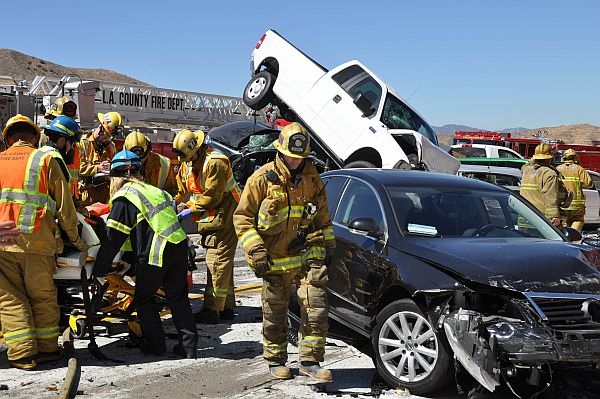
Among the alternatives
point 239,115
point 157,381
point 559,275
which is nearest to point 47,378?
point 157,381

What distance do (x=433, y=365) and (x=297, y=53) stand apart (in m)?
11.4

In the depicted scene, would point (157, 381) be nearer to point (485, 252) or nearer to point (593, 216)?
point (485, 252)

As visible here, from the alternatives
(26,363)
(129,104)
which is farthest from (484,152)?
(26,363)

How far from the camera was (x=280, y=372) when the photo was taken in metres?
5.25

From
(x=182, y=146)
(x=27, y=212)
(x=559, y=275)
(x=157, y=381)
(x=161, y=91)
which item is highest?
(x=161, y=91)

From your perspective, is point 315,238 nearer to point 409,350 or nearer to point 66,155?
point 409,350

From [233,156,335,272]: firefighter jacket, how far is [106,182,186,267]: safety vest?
841 millimetres

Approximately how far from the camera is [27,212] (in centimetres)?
539

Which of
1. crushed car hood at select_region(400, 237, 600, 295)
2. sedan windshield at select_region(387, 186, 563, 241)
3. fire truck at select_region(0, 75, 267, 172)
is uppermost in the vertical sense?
fire truck at select_region(0, 75, 267, 172)

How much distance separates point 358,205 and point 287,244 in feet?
3.98

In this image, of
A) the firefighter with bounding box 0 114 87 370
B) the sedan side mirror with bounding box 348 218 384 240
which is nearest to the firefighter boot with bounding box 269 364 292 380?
the sedan side mirror with bounding box 348 218 384 240

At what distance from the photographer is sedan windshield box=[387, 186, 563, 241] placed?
5656 millimetres

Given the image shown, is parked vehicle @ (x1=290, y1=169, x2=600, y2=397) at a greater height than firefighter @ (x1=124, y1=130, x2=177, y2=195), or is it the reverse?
firefighter @ (x1=124, y1=130, x2=177, y2=195)

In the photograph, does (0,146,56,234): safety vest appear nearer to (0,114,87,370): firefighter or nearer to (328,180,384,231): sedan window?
(0,114,87,370): firefighter
